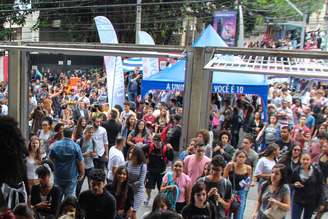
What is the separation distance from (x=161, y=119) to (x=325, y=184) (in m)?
5.31

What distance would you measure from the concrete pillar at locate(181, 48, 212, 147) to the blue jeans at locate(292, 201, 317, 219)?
6.57ft

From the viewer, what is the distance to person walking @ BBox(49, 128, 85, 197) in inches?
284

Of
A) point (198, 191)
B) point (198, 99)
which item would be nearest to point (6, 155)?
point (198, 191)

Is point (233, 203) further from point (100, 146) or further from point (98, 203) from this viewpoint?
point (100, 146)

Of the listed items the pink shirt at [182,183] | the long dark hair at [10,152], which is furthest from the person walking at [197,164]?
the long dark hair at [10,152]

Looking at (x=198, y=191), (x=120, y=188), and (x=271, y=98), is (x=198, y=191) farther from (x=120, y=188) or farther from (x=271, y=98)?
(x=271, y=98)

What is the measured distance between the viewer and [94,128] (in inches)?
341

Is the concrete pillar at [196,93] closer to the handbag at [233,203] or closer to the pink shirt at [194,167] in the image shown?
the pink shirt at [194,167]

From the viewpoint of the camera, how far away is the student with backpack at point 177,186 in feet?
21.5

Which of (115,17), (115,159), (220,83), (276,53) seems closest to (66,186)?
(115,159)

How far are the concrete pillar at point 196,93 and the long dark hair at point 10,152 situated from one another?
4446 millimetres

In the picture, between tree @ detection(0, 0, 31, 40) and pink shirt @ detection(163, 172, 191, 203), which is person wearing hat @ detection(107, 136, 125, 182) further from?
tree @ detection(0, 0, 31, 40)

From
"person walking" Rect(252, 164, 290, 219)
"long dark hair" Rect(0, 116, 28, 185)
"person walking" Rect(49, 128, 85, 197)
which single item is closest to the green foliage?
"person walking" Rect(49, 128, 85, 197)

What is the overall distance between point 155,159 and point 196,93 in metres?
1.30
